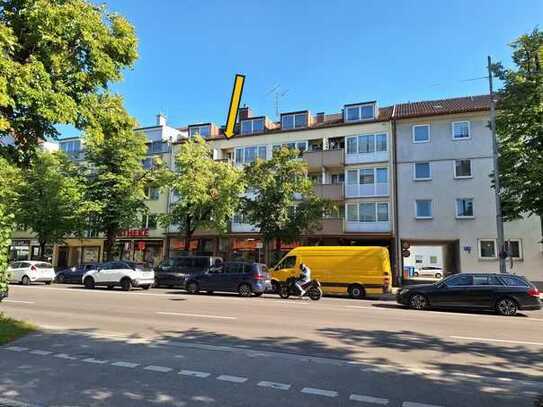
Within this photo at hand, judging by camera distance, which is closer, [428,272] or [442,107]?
[442,107]

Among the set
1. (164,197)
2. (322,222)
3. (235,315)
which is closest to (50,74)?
(235,315)

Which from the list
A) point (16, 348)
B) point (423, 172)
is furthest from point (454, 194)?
point (16, 348)

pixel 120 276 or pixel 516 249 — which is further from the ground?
pixel 516 249

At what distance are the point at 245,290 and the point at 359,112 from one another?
826 inches

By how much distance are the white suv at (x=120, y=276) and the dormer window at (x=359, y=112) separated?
20.4 meters

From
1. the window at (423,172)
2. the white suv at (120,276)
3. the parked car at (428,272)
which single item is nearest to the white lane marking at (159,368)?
the white suv at (120,276)

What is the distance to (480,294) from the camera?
52.1ft

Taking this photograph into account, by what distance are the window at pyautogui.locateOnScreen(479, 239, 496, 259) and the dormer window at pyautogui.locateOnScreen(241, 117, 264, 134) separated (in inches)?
797

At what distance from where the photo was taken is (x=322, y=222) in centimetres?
3525

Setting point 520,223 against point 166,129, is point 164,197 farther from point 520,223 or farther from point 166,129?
point 520,223

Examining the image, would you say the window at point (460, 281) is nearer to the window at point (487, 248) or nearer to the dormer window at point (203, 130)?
the window at point (487, 248)

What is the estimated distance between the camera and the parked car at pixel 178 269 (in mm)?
27828

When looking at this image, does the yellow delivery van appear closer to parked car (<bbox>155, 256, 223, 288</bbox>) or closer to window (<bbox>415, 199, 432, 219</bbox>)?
parked car (<bbox>155, 256, 223, 288</bbox>)

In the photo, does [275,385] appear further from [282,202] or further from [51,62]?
[282,202]
